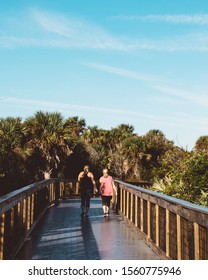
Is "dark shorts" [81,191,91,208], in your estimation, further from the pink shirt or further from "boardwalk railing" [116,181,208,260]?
"boardwalk railing" [116,181,208,260]

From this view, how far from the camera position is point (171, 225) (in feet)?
23.0

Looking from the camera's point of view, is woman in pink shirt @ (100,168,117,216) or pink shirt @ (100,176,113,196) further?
pink shirt @ (100,176,113,196)

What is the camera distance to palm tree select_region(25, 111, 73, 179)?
37.0 meters

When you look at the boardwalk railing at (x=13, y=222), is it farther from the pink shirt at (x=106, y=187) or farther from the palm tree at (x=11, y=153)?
the palm tree at (x=11, y=153)

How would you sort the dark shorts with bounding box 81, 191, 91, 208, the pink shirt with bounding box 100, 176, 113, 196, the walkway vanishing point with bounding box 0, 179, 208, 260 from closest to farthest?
the walkway vanishing point with bounding box 0, 179, 208, 260 < the dark shorts with bounding box 81, 191, 91, 208 < the pink shirt with bounding box 100, 176, 113, 196

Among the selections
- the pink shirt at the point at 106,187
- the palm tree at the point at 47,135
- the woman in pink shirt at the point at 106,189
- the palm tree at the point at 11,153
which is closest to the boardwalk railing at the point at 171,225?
the woman in pink shirt at the point at 106,189

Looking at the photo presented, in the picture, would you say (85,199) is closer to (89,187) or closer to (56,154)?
(89,187)

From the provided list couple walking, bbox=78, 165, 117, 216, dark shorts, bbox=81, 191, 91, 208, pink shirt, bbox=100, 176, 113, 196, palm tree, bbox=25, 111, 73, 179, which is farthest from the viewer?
palm tree, bbox=25, 111, 73, 179

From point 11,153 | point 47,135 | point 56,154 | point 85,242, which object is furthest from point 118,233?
point 56,154

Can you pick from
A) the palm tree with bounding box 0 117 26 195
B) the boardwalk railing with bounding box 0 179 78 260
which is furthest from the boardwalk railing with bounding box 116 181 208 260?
the palm tree with bounding box 0 117 26 195

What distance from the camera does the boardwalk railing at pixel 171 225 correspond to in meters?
5.42

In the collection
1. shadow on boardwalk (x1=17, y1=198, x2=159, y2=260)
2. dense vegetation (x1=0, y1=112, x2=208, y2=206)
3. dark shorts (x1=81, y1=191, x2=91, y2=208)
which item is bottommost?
shadow on boardwalk (x1=17, y1=198, x2=159, y2=260)
